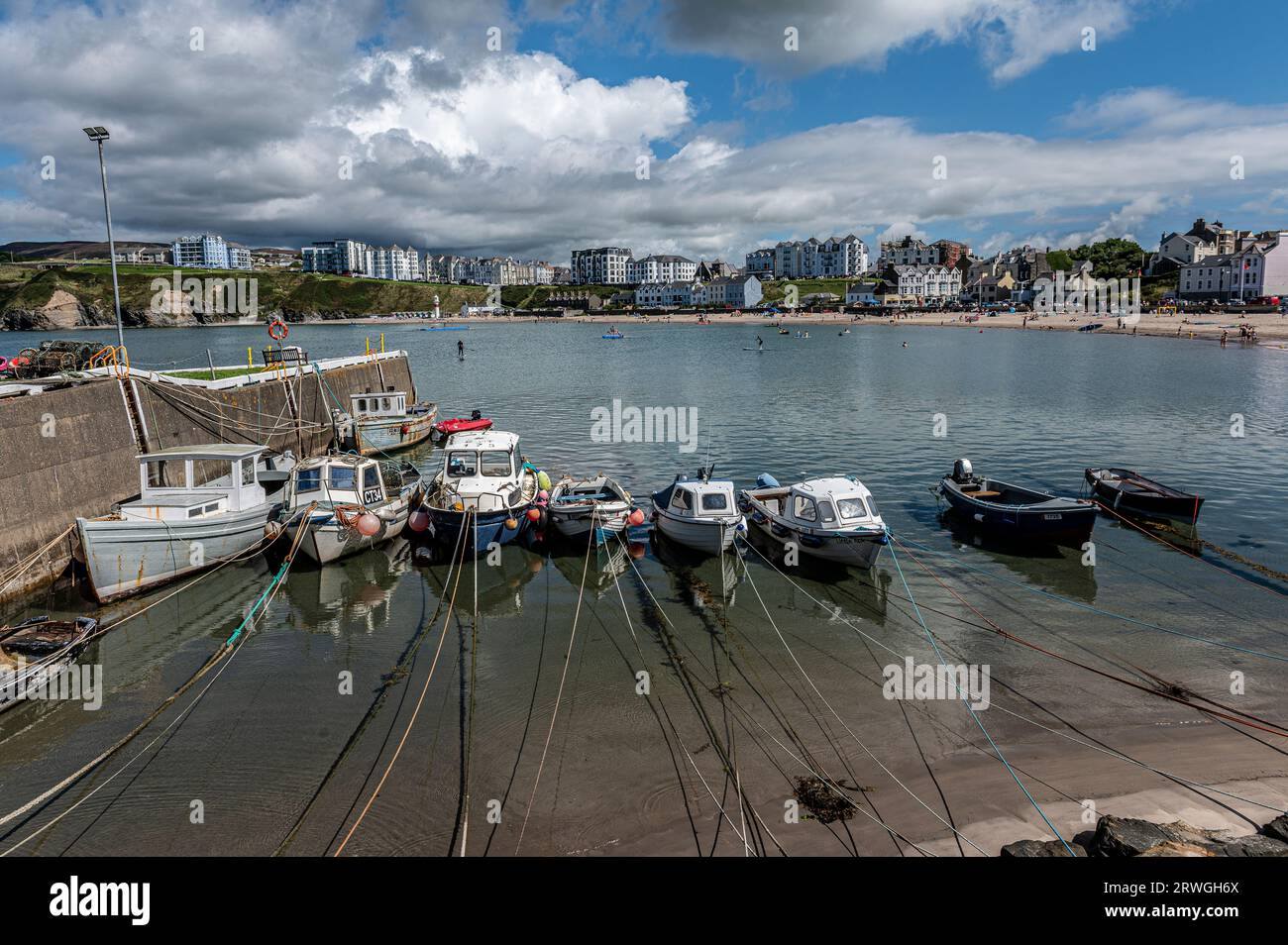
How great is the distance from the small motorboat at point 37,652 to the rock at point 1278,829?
21163mm

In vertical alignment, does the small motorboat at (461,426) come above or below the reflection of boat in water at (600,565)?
above

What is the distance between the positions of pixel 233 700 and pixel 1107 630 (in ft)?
67.3

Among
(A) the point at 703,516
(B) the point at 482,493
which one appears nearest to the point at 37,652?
(B) the point at 482,493

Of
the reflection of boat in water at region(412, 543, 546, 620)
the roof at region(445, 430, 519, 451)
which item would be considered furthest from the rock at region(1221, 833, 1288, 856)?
the roof at region(445, 430, 519, 451)

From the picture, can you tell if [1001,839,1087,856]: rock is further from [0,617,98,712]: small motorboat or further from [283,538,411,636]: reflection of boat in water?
[0,617,98,712]: small motorboat

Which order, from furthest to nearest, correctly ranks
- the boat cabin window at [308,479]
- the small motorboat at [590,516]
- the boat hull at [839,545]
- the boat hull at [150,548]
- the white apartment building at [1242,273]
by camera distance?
1. the white apartment building at [1242,273]
2. the boat cabin window at [308,479]
3. the small motorboat at [590,516]
4. the boat hull at [839,545]
5. the boat hull at [150,548]

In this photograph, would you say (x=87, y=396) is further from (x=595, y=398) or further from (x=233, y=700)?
(x=595, y=398)

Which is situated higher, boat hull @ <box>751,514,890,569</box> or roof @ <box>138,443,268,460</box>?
roof @ <box>138,443,268,460</box>

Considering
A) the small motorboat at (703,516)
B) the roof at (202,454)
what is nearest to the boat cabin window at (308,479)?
the roof at (202,454)

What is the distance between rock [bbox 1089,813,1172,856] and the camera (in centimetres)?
927

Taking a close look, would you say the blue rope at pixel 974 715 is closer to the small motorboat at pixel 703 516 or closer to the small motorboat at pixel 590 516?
the small motorboat at pixel 703 516

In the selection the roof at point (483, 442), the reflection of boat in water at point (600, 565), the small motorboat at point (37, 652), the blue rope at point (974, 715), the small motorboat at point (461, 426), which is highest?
the roof at point (483, 442)

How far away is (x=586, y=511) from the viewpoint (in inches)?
951

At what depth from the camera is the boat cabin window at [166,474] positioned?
22.8 metres
